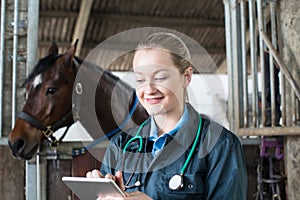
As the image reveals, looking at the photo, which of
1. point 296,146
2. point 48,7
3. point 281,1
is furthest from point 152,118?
point 48,7

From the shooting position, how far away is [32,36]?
2.35 metres

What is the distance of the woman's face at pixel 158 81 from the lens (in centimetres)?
111

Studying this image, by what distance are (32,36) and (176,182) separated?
5.03 ft

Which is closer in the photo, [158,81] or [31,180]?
[158,81]

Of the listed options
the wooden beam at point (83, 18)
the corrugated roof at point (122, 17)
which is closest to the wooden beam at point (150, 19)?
the corrugated roof at point (122, 17)

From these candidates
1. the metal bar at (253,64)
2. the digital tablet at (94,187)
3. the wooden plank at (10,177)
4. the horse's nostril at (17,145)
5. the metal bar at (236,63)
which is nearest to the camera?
the digital tablet at (94,187)

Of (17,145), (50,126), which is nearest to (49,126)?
(50,126)

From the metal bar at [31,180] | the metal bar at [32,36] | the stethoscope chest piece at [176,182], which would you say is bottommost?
the metal bar at [31,180]

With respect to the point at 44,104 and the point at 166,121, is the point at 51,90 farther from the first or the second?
the point at 166,121

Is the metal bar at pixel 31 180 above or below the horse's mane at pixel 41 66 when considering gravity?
below

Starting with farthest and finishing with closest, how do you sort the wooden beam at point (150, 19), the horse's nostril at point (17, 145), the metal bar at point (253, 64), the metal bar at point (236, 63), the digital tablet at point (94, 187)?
the wooden beam at point (150, 19) < the metal bar at point (236, 63) < the metal bar at point (253, 64) < the horse's nostril at point (17, 145) < the digital tablet at point (94, 187)

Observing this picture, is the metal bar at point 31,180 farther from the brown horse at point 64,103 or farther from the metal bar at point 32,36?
the metal bar at point 32,36

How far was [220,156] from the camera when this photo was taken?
107cm

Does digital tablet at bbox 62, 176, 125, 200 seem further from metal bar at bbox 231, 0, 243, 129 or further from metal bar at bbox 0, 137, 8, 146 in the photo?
metal bar at bbox 231, 0, 243, 129
